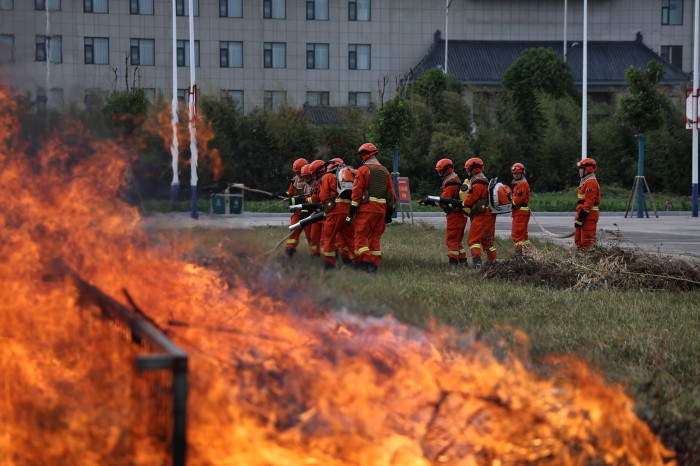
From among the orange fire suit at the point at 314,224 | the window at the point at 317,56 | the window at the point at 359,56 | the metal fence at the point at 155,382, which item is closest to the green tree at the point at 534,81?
the window at the point at 359,56

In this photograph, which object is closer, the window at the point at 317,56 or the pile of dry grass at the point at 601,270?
the pile of dry grass at the point at 601,270

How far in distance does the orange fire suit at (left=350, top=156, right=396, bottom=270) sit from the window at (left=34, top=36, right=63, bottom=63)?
20.6 ft

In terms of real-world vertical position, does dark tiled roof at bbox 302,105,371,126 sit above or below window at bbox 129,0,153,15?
below

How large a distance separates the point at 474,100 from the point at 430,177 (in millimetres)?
5588

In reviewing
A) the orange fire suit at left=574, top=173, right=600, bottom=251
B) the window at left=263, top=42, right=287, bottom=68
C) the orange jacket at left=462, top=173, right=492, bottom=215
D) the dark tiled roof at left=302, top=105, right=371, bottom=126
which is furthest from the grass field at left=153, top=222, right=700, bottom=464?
the window at left=263, top=42, right=287, bottom=68

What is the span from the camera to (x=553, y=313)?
29.3ft

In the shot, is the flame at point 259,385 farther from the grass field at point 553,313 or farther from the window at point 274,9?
the window at point 274,9

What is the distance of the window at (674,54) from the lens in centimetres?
5325

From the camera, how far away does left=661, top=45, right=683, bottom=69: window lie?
5325 centimetres

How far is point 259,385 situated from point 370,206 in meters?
9.01

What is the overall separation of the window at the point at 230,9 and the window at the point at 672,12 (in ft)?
75.6

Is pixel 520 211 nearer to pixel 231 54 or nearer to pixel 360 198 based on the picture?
pixel 360 198

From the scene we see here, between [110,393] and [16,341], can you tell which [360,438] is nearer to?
[110,393]

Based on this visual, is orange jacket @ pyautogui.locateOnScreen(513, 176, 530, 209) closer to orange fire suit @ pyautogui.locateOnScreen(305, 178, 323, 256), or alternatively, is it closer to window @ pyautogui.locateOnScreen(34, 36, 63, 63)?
orange fire suit @ pyautogui.locateOnScreen(305, 178, 323, 256)
